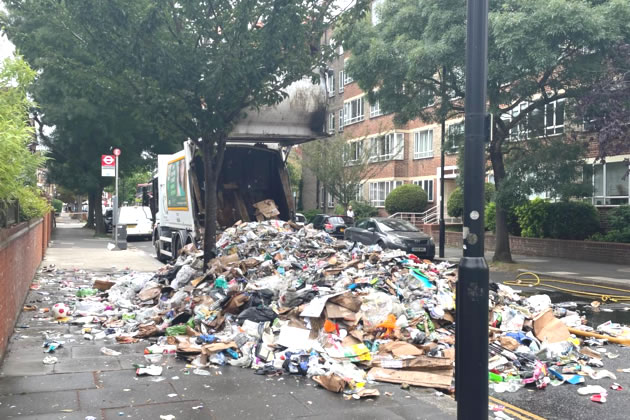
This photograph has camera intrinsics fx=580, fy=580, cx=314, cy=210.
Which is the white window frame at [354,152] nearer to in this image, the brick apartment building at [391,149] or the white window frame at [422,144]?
the brick apartment building at [391,149]

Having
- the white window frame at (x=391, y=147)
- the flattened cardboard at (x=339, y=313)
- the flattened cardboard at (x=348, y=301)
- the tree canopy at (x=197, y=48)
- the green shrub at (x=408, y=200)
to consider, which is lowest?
the flattened cardboard at (x=339, y=313)

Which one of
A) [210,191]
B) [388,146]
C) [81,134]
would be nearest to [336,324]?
[210,191]

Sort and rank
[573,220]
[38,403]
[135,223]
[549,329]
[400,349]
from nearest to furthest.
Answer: [38,403] < [400,349] < [549,329] < [573,220] < [135,223]

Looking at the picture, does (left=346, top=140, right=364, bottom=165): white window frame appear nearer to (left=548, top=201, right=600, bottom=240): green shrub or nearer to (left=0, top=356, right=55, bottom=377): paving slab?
(left=548, top=201, right=600, bottom=240): green shrub

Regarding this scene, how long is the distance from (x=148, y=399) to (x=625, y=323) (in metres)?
7.71

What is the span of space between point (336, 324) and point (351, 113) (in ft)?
122

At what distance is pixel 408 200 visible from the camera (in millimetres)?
34438

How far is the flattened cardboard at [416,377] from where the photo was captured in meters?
5.74

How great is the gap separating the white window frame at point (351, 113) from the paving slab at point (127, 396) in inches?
1455

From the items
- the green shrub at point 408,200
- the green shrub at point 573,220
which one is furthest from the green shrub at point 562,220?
the green shrub at point 408,200

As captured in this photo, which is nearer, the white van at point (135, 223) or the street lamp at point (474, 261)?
the street lamp at point (474, 261)

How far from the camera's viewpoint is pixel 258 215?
1429cm

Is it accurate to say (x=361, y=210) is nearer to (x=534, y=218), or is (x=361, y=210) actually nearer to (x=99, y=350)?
(x=534, y=218)

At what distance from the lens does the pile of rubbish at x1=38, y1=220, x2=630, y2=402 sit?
607 centimetres
